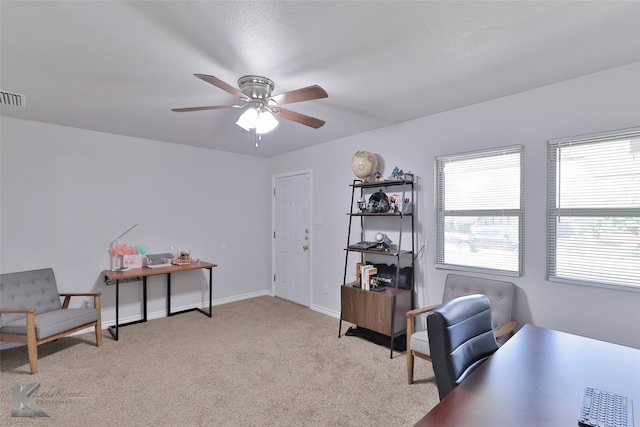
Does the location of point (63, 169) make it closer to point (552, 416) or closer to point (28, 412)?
point (28, 412)

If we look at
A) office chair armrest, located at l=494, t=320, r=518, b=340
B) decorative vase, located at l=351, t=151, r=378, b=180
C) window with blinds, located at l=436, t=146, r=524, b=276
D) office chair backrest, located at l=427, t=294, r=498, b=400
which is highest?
decorative vase, located at l=351, t=151, r=378, b=180

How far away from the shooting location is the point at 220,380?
255 cm

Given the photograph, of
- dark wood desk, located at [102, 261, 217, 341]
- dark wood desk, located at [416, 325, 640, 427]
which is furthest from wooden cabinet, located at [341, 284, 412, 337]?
dark wood desk, located at [102, 261, 217, 341]

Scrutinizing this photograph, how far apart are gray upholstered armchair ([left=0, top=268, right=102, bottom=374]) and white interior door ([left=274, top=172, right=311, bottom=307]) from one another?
2528 millimetres

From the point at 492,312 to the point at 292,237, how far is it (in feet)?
9.90

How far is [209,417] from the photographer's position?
82.1 inches

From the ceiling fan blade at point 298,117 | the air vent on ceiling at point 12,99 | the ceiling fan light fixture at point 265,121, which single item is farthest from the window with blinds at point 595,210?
the air vent on ceiling at point 12,99

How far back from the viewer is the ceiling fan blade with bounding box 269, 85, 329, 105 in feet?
6.21

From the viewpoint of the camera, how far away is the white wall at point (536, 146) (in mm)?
2150

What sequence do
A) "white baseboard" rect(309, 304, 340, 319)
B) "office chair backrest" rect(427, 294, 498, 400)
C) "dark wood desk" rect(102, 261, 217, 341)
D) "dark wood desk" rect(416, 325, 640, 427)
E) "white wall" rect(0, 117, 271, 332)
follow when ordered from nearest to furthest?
1. "dark wood desk" rect(416, 325, 640, 427)
2. "office chair backrest" rect(427, 294, 498, 400)
3. "white wall" rect(0, 117, 271, 332)
4. "dark wood desk" rect(102, 261, 217, 341)
5. "white baseboard" rect(309, 304, 340, 319)

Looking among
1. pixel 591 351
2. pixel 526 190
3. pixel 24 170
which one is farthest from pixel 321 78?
pixel 24 170

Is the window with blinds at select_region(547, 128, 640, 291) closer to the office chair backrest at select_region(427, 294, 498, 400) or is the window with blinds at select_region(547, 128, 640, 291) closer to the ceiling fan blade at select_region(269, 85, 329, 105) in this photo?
the office chair backrest at select_region(427, 294, 498, 400)

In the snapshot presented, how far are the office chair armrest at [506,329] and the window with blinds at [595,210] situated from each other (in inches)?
18.8

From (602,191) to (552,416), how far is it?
1.98m
